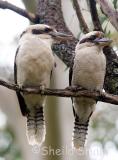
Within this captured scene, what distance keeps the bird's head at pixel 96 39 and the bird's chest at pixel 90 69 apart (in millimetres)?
82

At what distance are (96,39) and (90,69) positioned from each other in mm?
193

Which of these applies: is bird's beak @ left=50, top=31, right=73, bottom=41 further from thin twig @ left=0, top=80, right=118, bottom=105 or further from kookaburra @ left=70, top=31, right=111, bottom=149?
thin twig @ left=0, top=80, right=118, bottom=105

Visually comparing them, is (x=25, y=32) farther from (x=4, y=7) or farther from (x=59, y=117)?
(x=59, y=117)

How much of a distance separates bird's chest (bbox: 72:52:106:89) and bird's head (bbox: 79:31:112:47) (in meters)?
0.08

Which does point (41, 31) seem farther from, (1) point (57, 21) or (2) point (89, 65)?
(2) point (89, 65)

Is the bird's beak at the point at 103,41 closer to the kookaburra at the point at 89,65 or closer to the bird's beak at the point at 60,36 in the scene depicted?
the kookaburra at the point at 89,65

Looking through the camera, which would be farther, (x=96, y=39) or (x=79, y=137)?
(x=79, y=137)

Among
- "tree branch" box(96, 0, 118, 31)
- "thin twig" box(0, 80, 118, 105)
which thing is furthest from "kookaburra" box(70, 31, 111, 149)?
"thin twig" box(0, 80, 118, 105)

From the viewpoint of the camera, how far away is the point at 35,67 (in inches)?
137

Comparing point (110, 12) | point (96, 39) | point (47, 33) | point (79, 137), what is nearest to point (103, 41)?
point (96, 39)

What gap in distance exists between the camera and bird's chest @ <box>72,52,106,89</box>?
3475mm

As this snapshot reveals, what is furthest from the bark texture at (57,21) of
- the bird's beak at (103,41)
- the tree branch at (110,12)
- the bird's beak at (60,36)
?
the tree branch at (110,12)

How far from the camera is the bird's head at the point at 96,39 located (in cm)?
344

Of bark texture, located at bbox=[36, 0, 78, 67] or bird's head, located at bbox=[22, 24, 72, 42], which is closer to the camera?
bird's head, located at bbox=[22, 24, 72, 42]
